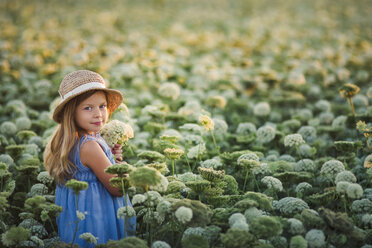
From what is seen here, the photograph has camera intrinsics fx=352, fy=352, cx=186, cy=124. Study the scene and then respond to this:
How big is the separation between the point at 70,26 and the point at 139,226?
11400 millimetres

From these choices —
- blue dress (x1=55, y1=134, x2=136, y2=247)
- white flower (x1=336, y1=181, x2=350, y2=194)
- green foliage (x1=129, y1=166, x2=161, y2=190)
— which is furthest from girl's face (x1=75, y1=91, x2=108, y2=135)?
white flower (x1=336, y1=181, x2=350, y2=194)

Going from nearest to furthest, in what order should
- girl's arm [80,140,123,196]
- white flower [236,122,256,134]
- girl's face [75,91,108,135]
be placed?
girl's arm [80,140,123,196] → girl's face [75,91,108,135] → white flower [236,122,256,134]

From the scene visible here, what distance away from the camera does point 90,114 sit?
10.2 feet

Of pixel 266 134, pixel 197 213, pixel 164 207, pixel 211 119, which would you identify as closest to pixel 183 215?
pixel 197 213

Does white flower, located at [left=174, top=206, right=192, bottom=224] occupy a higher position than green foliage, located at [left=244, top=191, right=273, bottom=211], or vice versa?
white flower, located at [left=174, top=206, right=192, bottom=224]

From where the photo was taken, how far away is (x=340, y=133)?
16.7 feet

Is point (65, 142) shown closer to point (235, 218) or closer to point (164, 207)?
point (164, 207)

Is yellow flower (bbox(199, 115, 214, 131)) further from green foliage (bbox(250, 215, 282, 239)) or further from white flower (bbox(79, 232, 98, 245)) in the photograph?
white flower (bbox(79, 232, 98, 245))

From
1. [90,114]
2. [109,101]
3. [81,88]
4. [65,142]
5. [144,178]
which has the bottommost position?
[144,178]

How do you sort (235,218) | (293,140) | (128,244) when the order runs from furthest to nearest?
(293,140)
(235,218)
(128,244)

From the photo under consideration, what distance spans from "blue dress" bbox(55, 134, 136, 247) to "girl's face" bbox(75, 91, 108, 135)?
0.34ft

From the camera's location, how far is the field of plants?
2.88 m

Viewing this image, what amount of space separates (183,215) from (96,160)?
93 cm

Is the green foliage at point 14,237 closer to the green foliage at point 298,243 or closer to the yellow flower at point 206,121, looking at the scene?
the yellow flower at point 206,121
